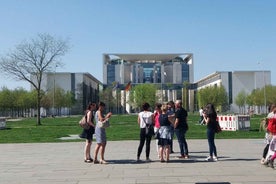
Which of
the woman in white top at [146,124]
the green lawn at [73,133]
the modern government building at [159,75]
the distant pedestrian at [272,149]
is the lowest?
the green lawn at [73,133]

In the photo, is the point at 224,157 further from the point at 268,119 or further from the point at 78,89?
the point at 78,89

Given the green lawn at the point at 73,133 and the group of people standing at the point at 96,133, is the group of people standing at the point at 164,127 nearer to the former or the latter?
the group of people standing at the point at 96,133

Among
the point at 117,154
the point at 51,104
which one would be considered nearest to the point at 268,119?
the point at 117,154

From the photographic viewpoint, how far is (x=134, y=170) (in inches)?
477

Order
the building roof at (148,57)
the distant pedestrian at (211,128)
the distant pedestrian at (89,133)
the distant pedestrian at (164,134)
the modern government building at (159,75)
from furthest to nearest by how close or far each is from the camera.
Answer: the building roof at (148,57) < the modern government building at (159,75) < the distant pedestrian at (89,133) < the distant pedestrian at (211,128) < the distant pedestrian at (164,134)

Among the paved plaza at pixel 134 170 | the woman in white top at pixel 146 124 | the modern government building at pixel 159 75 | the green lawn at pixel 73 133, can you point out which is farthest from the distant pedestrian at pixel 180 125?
the modern government building at pixel 159 75

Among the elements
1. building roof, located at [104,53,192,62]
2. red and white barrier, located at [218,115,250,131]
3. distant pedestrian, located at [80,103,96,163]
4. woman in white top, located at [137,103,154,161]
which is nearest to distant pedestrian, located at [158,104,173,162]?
woman in white top, located at [137,103,154,161]

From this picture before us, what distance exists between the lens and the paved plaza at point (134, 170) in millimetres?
10469

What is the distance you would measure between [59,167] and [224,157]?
5.32m

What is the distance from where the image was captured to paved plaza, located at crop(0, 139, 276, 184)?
10.5 m

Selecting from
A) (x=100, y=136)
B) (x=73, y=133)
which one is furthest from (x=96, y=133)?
(x=73, y=133)

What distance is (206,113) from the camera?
1425 cm

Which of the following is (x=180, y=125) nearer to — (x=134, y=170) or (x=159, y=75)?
(x=134, y=170)

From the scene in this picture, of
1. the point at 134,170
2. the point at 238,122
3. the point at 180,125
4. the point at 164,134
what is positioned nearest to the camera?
the point at 134,170
